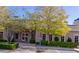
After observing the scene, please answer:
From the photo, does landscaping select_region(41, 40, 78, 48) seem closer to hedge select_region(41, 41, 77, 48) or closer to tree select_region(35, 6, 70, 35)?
hedge select_region(41, 41, 77, 48)

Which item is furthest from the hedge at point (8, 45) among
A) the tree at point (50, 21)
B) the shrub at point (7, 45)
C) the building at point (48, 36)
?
the tree at point (50, 21)

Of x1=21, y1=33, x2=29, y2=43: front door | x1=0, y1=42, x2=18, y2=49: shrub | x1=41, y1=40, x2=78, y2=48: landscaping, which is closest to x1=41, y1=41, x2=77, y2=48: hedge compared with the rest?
x1=41, y1=40, x2=78, y2=48: landscaping

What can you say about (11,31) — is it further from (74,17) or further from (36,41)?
(74,17)

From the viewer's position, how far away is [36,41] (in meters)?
13.8

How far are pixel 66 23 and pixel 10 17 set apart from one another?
137cm

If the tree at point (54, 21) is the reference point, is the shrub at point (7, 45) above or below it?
below

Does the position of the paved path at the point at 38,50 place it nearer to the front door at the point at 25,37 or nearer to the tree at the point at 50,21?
the front door at the point at 25,37

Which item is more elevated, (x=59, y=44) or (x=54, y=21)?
(x=54, y=21)

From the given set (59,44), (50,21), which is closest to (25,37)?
(50,21)

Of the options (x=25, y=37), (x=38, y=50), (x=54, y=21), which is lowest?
(x=38, y=50)

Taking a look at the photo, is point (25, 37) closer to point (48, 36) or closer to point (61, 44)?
point (48, 36)

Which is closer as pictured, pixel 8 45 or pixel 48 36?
pixel 8 45
